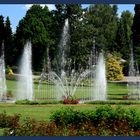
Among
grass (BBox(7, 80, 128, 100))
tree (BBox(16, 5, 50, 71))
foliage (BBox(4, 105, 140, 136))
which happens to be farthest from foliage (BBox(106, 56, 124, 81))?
foliage (BBox(4, 105, 140, 136))

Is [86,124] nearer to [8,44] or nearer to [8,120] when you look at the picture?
[8,120]

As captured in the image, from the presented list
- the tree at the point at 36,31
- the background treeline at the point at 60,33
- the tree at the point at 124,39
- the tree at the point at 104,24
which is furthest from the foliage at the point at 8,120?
the tree at the point at 124,39

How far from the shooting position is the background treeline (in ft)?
145

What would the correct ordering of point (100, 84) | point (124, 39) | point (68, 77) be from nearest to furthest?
point (100, 84)
point (68, 77)
point (124, 39)

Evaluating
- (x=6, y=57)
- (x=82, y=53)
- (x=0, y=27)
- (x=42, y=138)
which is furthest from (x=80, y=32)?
(x=42, y=138)

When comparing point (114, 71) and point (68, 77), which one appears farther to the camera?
point (114, 71)

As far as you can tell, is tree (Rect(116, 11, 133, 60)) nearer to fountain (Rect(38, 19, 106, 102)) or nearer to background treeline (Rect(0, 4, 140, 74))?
background treeline (Rect(0, 4, 140, 74))

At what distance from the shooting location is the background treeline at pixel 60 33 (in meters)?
44.1

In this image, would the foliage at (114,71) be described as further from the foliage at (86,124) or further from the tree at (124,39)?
the foliage at (86,124)

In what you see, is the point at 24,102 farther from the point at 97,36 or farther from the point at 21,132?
the point at 97,36

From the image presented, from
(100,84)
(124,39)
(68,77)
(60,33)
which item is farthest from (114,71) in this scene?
(124,39)

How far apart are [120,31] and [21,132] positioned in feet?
148

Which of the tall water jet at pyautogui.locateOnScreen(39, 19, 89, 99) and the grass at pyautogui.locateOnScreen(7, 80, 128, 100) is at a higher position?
the tall water jet at pyautogui.locateOnScreen(39, 19, 89, 99)

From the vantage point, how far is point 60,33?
47.1 metres
